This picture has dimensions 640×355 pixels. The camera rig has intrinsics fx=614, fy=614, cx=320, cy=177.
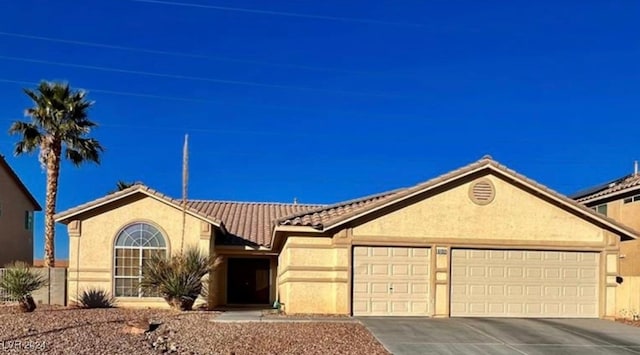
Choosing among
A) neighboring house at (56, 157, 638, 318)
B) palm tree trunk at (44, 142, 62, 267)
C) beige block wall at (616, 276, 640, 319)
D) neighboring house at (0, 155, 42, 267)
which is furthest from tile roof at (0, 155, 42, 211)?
beige block wall at (616, 276, 640, 319)

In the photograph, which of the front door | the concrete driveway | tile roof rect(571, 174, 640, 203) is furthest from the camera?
the front door

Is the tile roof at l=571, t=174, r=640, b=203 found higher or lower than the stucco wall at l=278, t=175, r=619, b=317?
higher

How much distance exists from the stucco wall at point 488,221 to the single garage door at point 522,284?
539 mm

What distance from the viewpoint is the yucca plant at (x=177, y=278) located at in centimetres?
1905

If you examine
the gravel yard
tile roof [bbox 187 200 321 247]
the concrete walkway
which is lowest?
the concrete walkway

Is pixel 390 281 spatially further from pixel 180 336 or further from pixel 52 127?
pixel 52 127

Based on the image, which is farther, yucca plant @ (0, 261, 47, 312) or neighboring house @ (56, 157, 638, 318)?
yucca plant @ (0, 261, 47, 312)

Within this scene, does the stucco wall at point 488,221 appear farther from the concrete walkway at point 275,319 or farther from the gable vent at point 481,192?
the concrete walkway at point 275,319

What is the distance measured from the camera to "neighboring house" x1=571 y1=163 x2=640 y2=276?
2266 centimetres

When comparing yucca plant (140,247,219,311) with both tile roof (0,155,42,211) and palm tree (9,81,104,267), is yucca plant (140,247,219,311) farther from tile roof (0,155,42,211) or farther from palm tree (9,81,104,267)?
tile roof (0,155,42,211)

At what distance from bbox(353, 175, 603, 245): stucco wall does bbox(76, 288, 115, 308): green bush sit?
9.05 metres

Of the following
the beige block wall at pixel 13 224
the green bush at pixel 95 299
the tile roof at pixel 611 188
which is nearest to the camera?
the green bush at pixel 95 299

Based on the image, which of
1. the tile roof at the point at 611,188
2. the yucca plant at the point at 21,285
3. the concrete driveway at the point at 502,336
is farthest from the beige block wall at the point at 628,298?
the yucca plant at the point at 21,285

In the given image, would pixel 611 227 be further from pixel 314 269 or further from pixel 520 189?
pixel 314 269
